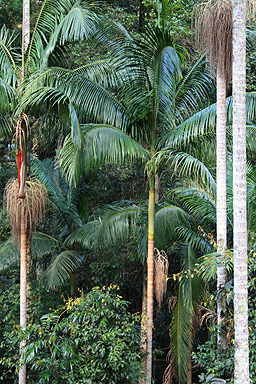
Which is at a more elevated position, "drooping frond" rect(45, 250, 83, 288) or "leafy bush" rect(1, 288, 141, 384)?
"drooping frond" rect(45, 250, 83, 288)

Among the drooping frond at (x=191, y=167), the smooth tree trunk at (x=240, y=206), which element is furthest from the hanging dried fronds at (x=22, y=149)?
the smooth tree trunk at (x=240, y=206)

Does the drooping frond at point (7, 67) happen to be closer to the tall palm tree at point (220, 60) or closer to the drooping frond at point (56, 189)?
the drooping frond at point (56, 189)

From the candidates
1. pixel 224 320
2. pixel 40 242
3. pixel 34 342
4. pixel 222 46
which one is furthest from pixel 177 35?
pixel 34 342

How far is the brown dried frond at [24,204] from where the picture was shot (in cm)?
689

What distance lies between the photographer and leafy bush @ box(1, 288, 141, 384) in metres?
6.37

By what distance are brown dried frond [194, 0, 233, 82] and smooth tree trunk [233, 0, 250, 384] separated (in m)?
0.69

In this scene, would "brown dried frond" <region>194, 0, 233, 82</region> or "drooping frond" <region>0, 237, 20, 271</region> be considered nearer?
"brown dried frond" <region>194, 0, 233, 82</region>

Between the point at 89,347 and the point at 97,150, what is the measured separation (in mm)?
2898

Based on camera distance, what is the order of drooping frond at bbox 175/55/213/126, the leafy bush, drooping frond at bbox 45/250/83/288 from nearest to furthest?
1. the leafy bush
2. drooping frond at bbox 175/55/213/126
3. drooping frond at bbox 45/250/83/288

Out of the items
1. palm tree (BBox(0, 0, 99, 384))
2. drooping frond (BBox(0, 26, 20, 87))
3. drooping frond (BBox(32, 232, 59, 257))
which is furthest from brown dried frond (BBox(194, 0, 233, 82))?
drooping frond (BBox(32, 232, 59, 257))

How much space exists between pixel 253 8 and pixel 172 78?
5.62 feet

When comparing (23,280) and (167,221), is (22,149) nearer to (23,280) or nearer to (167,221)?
(23,280)

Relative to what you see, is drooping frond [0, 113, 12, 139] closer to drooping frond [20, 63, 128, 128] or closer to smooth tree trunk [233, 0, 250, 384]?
drooping frond [20, 63, 128, 128]

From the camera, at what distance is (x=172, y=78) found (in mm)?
7023
